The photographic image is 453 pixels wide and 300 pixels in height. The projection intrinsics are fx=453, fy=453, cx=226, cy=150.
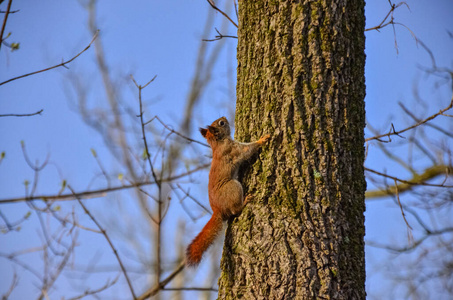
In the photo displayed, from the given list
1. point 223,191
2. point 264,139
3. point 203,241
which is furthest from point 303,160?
point 203,241

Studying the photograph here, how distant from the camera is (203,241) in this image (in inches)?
109

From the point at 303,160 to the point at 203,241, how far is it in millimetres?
853

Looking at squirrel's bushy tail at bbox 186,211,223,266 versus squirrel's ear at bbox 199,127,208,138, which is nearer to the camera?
squirrel's bushy tail at bbox 186,211,223,266

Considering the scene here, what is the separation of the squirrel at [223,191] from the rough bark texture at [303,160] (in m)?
0.07

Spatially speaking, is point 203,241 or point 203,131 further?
point 203,131

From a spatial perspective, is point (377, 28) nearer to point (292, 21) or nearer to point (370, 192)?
point (292, 21)

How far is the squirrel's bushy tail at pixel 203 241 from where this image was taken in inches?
109

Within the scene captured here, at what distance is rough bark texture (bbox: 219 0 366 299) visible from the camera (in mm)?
2217

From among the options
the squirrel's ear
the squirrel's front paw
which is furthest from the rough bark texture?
the squirrel's ear

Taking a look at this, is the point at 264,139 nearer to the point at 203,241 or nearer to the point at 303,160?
the point at 303,160

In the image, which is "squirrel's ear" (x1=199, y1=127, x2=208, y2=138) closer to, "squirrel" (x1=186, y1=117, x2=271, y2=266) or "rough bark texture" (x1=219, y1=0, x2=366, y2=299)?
"squirrel" (x1=186, y1=117, x2=271, y2=266)

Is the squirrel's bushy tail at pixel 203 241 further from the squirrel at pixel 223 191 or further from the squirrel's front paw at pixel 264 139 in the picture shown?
the squirrel's front paw at pixel 264 139

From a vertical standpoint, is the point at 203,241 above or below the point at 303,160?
below

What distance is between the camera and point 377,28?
3305 millimetres
